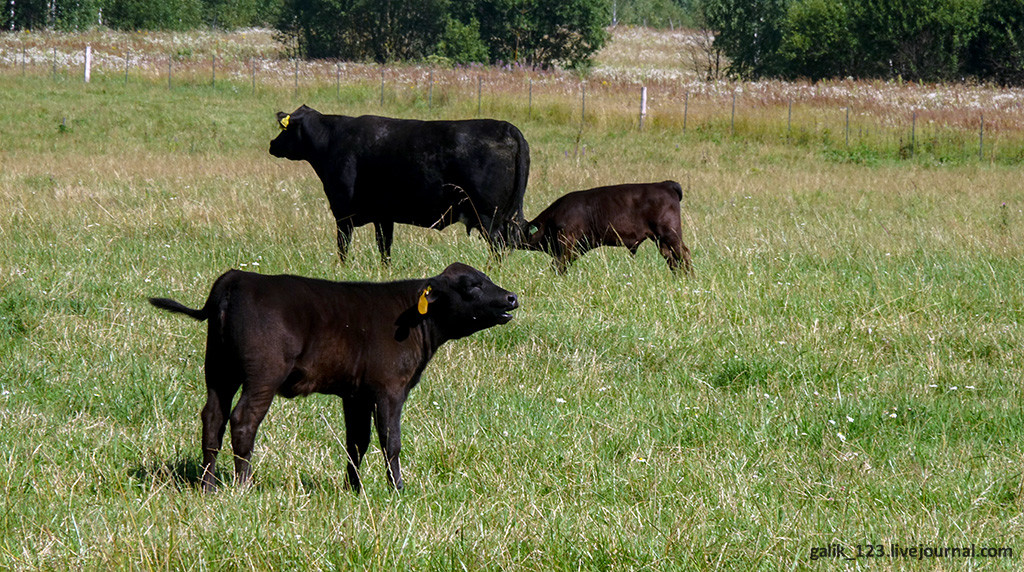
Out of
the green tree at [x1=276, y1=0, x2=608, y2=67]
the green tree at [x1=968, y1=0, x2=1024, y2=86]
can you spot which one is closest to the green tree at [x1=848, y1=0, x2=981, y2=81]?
the green tree at [x1=968, y1=0, x2=1024, y2=86]

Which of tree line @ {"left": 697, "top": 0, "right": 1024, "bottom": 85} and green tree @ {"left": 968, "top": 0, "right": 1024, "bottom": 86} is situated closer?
green tree @ {"left": 968, "top": 0, "right": 1024, "bottom": 86}

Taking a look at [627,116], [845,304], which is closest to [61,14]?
[627,116]

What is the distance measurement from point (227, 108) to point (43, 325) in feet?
71.4

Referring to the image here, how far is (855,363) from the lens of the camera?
7.09m

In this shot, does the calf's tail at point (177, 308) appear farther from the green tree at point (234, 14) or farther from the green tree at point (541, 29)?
the green tree at point (234, 14)

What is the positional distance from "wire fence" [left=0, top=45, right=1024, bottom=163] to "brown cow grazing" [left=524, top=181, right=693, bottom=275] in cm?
1469

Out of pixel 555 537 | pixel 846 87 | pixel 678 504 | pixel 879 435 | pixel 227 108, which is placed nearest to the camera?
pixel 555 537

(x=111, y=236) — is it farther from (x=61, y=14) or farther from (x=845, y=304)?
(x=61, y=14)

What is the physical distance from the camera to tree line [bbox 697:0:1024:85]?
50.6 metres

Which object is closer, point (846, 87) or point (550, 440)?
point (550, 440)

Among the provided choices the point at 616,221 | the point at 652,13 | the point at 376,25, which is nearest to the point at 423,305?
the point at 616,221

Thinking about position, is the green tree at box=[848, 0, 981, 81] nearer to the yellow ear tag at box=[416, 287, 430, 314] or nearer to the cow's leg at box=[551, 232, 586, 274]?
the cow's leg at box=[551, 232, 586, 274]

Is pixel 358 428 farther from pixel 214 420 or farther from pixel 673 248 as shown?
pixel 673 248

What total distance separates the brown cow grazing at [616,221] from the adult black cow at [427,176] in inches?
16.7
